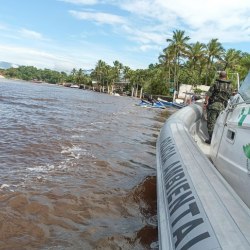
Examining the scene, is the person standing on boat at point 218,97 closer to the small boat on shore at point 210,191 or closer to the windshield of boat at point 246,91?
the small boat on shore at point 210,191

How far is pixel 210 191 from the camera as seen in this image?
254 centimetres

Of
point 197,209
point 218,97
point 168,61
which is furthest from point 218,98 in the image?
point 168,61

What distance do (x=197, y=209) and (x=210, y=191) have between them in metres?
0.24

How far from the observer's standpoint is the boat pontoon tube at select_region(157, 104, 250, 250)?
1953mm

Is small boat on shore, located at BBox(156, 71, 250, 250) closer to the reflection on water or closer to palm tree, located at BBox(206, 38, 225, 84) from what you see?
the reflection on water

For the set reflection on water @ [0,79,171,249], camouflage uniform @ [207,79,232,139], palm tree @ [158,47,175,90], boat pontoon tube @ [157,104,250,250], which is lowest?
reflection on water @ [0,79,171,249]

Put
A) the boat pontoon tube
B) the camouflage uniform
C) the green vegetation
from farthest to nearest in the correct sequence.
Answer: the green vegetation
the camouflage uniform
the boat pontoon tube

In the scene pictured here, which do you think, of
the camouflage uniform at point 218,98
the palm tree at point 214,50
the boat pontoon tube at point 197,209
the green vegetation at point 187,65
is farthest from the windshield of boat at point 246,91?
the palm tree at point 214,50

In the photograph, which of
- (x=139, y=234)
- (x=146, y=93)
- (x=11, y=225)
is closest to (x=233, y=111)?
(x=139, y=234)

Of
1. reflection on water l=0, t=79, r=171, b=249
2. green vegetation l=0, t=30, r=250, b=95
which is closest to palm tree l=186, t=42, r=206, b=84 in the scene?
green vegetation l=0, t=30, r=250, b=95

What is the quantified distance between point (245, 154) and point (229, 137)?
807 mm

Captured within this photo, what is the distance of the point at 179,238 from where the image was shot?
2.26m

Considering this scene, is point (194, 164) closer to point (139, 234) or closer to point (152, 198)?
point (139, 234)

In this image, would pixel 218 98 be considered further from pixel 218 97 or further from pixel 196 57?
pixel 196 57
